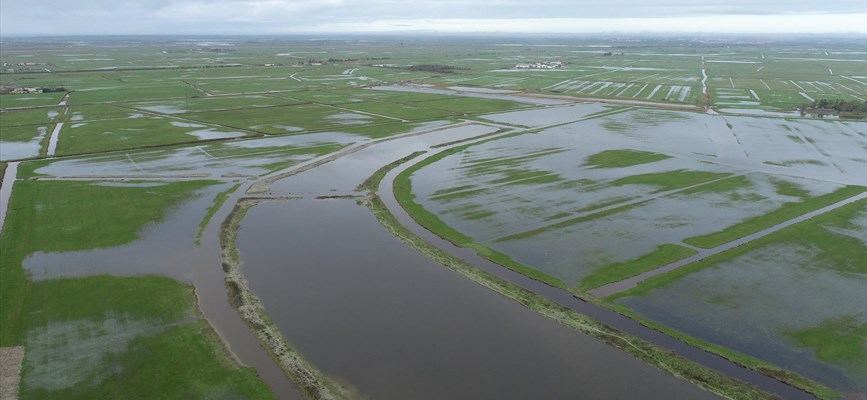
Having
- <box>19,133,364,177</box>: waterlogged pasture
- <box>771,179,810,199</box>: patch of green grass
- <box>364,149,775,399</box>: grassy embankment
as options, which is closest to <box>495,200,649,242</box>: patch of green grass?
<box>364,149,775,399</box>: grassy embankment

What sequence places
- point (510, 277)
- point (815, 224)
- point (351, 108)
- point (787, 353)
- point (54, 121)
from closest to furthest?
point (787, 353), point (510, 277), point (815, 224), point (54, 121), point (351, 108)

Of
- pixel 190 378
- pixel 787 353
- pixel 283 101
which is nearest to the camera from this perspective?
pixel 190 378

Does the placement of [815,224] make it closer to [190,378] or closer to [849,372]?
[849,372]

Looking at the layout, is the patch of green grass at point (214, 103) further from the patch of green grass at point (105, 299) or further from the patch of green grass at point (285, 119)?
the patch of green grass at point (105, 299)

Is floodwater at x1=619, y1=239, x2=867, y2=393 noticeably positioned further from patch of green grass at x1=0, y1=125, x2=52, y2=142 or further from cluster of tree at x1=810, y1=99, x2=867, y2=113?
cluster of tree at x1=810, y1=99, x2=867, y2=113

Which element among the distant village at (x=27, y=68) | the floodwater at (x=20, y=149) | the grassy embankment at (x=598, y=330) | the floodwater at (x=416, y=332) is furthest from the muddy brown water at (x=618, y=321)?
the distant village at (x=27, y=68)

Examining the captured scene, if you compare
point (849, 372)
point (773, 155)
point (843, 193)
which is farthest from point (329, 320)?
point (773, 155)
